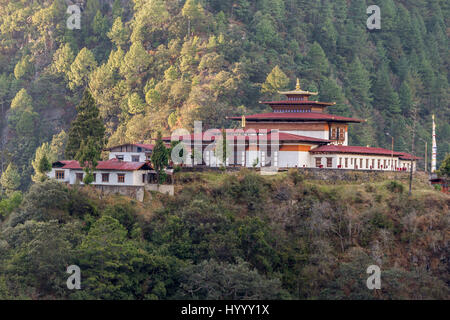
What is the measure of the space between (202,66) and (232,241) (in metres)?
56.2

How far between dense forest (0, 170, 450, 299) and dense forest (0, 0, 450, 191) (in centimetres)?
3828

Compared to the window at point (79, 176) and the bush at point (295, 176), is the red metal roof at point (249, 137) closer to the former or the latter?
the bush at point (295, 176)

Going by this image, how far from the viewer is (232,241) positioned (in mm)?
75250

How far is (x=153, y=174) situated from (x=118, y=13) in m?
77.7

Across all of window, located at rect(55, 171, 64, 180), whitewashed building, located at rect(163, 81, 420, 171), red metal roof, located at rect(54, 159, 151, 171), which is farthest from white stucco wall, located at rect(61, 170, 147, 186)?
whitewashed building, located at rect(163, 81, 420, 171)

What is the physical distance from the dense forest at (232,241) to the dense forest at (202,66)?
38.3 metres

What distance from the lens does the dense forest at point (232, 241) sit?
71.2 metres

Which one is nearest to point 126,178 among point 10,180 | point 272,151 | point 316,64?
point 272,151

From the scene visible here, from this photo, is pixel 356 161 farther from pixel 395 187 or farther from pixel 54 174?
pixel 54 174

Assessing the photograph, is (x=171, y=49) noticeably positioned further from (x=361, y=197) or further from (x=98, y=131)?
(x=361, y=197)

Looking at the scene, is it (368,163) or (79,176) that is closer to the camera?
(79,176)

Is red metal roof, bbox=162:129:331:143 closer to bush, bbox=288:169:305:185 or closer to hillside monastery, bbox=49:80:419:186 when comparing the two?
hillside monastery, bbox=49:80:419:186

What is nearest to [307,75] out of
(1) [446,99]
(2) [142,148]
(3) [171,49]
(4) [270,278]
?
(3) [171,49]

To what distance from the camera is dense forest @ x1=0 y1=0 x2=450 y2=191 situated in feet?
416
